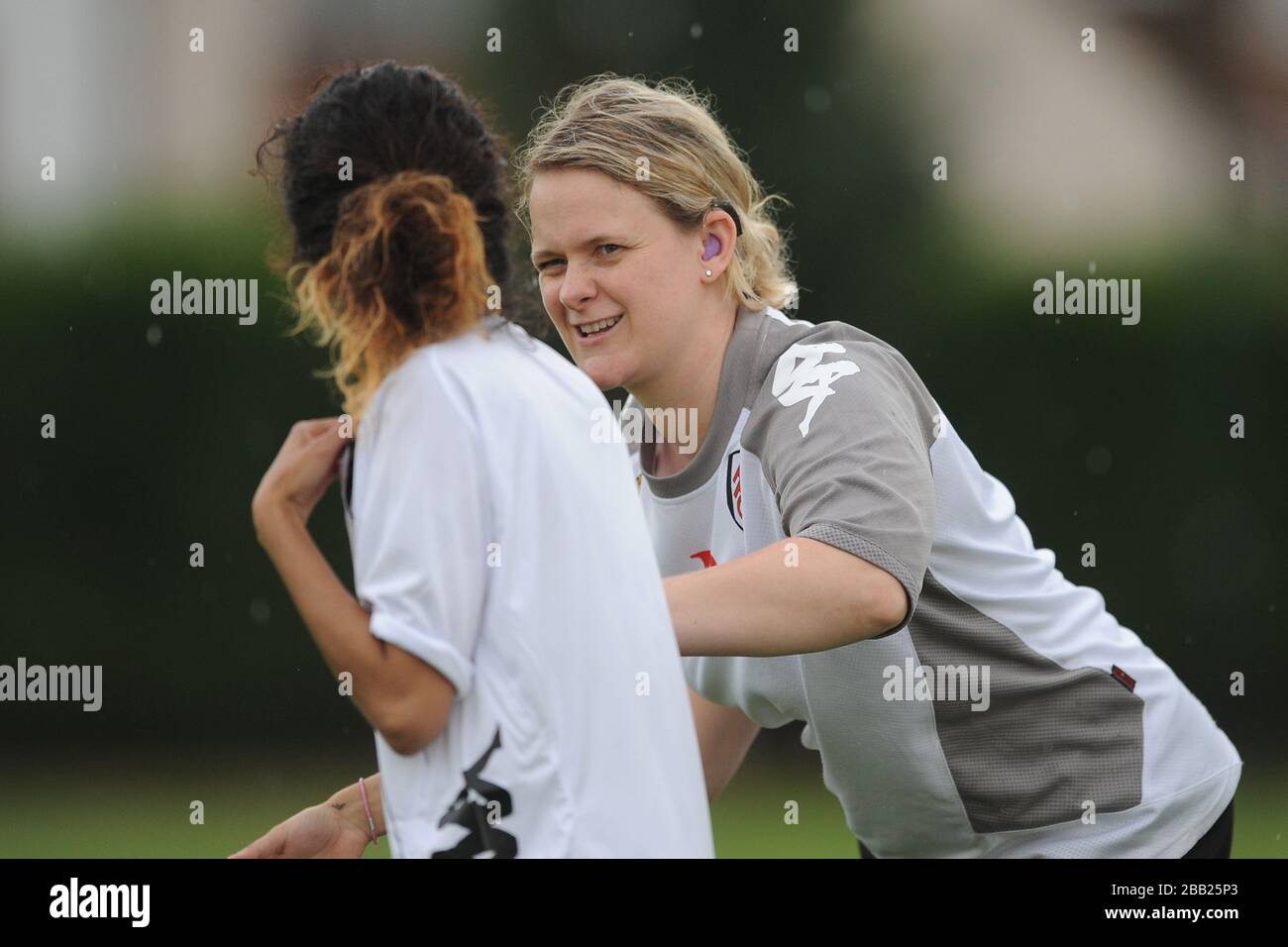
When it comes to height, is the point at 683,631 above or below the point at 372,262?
below

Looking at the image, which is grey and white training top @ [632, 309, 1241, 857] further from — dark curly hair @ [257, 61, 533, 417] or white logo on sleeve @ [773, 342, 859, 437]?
dark curly hair @ [257, 61, 533, 417]

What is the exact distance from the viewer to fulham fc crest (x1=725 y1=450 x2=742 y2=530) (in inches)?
107

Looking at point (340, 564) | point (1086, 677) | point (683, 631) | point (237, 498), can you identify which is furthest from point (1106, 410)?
point (683, 631)

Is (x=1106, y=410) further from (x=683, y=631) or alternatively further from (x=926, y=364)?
(x=683, y=631)

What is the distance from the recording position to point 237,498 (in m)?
7.12

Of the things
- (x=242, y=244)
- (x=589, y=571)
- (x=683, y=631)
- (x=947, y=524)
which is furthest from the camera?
(x=242, y=244)

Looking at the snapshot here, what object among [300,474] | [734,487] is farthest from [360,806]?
[734,487]

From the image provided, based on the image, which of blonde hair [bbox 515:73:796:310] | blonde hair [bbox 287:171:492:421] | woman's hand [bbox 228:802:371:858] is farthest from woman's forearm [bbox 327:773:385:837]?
blonde hair [bbox 515:73:796:310]

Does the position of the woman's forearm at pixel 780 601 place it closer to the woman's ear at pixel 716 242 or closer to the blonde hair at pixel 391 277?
the blonde hair at pixel 391 277

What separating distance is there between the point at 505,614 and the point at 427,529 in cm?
14

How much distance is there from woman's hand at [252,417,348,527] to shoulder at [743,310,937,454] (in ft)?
2.68

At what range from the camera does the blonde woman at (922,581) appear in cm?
268

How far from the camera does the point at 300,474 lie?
6.14 ft

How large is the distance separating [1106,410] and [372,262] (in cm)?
582
